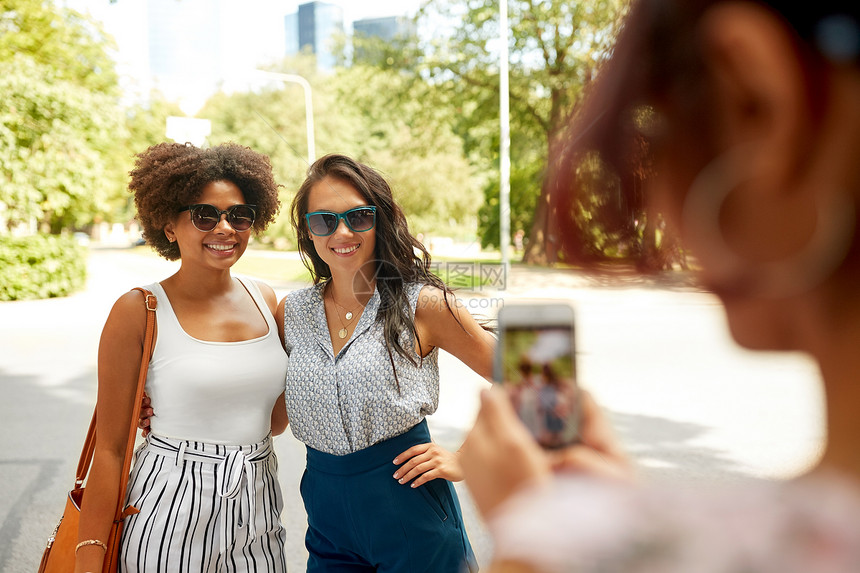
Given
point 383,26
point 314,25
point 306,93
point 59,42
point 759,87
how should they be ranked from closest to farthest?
point 759,87
point 383,26
point 314,25
point 306,93
point 59,42

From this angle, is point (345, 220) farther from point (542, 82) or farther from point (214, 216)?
point (542, 82)

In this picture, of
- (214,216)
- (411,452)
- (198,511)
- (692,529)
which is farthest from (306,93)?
(692,529)

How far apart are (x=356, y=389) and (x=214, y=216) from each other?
0.75 metres

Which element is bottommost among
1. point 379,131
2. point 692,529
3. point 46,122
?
point 692,529

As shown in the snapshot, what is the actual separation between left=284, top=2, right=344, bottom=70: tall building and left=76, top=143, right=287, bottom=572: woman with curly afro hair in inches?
40.8

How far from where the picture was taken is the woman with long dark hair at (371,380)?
6.01 ft

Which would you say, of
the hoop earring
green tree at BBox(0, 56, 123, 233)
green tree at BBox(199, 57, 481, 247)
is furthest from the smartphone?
green tree at BBox(0, 56, 123, 233)

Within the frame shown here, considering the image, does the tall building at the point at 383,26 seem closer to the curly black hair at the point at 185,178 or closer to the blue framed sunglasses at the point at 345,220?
the blue framed sunglasses at the point at 345,220

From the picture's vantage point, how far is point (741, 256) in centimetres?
35

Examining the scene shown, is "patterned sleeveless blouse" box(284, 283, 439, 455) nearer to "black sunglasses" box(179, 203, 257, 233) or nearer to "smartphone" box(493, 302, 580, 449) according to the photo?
"black sunglasses" box(179, 203, 257, 233)

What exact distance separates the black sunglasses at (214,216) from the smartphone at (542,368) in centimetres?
179

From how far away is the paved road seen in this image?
1.36ft

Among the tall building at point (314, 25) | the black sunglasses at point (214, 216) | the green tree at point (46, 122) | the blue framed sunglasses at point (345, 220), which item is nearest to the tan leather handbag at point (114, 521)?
the black sunglasses at point (214, 216)

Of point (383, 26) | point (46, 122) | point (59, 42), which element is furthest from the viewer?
point (59, 42)
